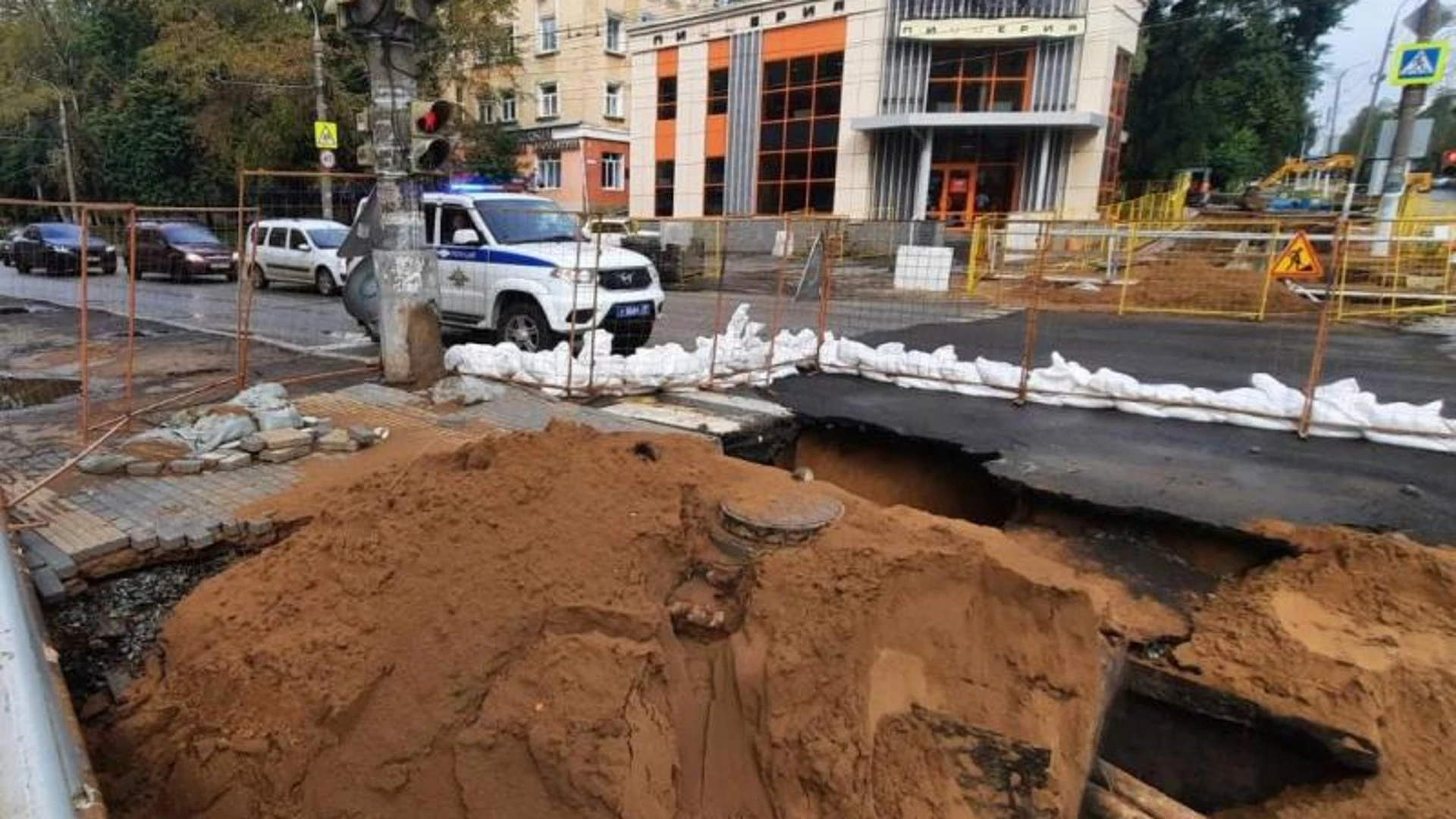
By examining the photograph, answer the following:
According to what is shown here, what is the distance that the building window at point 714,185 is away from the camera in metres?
30.4

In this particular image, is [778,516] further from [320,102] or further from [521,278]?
[320,102]

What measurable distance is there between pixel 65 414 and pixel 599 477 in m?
5.32

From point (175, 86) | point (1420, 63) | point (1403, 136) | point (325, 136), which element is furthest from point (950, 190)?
point (175, 86)

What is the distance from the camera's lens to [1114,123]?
2636 cm

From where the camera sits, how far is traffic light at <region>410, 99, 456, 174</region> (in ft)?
23.5

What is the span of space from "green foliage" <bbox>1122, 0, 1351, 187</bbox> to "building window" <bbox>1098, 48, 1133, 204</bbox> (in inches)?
370

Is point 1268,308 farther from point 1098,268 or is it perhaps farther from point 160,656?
point 160,656

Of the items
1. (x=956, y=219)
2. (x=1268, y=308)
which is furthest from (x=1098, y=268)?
(x=956, y=219)

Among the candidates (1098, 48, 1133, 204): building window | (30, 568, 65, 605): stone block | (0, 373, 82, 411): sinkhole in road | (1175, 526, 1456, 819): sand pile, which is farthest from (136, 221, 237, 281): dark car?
(1098, 48, 1133, 204): building window

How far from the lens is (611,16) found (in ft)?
124

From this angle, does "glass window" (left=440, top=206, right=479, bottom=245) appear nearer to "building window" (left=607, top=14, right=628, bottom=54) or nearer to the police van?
the police van

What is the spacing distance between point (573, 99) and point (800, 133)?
579 inches

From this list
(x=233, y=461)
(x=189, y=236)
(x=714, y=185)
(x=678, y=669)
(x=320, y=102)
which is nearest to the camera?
(x=678, y=669)

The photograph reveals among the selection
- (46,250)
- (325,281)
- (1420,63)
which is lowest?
(325,281)
